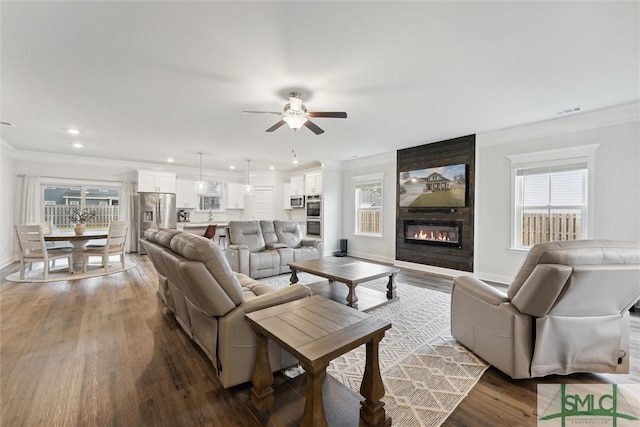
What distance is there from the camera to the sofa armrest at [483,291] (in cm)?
204

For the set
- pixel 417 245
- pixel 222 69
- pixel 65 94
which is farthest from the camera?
A: pixel 417 245

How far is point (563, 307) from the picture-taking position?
5.83ft

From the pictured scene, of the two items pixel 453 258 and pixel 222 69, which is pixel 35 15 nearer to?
pixel 222 69

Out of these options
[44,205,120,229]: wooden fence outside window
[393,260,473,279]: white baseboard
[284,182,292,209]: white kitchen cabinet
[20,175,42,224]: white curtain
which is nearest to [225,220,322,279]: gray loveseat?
[393,260,473,279]: white baseboard

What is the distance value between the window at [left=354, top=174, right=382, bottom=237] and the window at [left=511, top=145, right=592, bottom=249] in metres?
2.89

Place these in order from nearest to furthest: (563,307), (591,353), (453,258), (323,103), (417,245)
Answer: (563,307) → (591,353) → (323,103) → (453,258) → (417,245)

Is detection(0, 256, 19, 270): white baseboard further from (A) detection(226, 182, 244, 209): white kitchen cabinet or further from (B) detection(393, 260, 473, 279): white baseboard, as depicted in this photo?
(B) detection(393, 260, 473, 279): white baseboard

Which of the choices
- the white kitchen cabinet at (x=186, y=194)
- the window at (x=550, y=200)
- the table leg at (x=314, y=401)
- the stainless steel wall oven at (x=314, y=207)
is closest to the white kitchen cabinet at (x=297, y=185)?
the stainless steel wall oven at (x=314, y=207)

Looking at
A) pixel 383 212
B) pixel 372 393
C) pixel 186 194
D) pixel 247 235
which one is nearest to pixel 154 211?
pixel 186 194

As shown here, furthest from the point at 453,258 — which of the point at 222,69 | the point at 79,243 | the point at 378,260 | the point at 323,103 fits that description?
the point at 79,243

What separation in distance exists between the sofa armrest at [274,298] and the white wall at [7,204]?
267 inches

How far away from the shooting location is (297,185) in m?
8.19

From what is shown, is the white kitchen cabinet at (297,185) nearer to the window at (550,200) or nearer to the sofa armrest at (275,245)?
the sofa armrest at (275,245)

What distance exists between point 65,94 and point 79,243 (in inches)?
136
